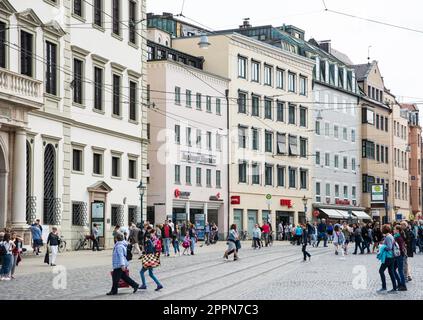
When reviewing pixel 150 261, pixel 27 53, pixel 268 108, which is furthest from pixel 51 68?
pixel 268 108

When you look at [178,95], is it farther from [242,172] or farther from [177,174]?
[242,172]

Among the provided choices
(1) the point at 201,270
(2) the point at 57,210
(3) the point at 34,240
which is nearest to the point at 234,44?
(2) the point at 57,210

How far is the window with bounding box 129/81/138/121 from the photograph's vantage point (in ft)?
174

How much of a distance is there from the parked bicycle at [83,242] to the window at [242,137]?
28424 mm

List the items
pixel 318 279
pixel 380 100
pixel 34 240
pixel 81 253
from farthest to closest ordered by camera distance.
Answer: pixel 380 100 < pixel 81 253 < pixel 34 240 < pixel 318 279

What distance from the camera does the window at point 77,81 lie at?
46125mm

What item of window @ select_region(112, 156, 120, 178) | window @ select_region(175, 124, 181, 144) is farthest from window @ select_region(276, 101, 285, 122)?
window @ select_region(112, 156, 120, 178)

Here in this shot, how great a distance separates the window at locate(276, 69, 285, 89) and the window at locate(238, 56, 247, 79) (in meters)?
6.58

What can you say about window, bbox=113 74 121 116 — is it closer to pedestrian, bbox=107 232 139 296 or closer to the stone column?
the stone column

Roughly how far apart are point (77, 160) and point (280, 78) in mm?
37806

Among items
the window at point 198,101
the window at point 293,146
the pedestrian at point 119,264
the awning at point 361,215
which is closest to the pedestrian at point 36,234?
the pedestrian at point 119,264

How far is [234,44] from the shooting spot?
7294 centimetres
